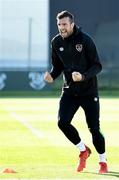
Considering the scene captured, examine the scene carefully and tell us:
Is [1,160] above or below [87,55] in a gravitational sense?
below

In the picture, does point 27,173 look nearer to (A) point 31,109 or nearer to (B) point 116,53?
(A) point 31,109

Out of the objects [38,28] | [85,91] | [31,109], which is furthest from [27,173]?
[38,28]

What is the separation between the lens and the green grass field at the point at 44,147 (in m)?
10.6

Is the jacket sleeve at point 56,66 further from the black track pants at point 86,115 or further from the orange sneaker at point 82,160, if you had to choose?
the orange sneaker at point 82,160

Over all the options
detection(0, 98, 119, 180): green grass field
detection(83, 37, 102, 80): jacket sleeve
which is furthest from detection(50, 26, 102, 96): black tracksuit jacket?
detection(0, 98, 119, 180): green grass field

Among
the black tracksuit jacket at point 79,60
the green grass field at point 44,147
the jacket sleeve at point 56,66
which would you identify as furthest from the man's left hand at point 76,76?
the green grass field at point 44,147

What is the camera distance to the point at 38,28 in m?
40.8

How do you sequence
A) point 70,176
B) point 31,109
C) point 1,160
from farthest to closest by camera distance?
point 31,109, point 1,160, point 70,176

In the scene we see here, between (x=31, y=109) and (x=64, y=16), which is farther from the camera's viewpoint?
(x=31, y=109)

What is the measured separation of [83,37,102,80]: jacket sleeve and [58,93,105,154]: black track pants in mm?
447

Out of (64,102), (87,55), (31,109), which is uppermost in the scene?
(87,55)

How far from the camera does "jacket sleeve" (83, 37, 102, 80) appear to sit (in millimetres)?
10336

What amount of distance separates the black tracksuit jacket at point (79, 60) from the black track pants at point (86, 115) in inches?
4.1

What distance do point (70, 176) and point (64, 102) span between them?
113 centimetres
